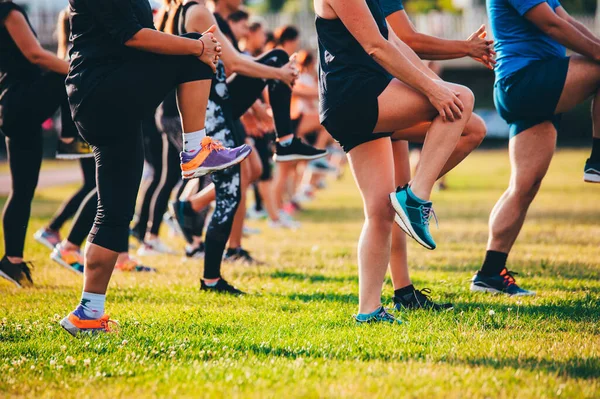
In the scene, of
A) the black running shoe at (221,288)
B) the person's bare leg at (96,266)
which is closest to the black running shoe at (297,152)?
the black running shoe at (221,288)

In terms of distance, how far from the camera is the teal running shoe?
4160 millimetres

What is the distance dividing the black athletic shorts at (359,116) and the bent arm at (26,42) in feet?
8.66

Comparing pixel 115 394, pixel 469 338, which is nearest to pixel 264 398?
pixel 115 394

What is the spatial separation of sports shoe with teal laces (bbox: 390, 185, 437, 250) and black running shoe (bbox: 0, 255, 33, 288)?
11.2ft

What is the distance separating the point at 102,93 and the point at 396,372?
2.04 m

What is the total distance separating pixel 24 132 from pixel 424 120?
3.33m

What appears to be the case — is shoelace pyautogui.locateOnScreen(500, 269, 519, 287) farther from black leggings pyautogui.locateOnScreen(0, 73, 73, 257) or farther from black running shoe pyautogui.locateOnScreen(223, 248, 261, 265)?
black leggings pyautogui.locateOnScreen(0, 73, 73, 257)

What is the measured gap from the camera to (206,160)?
14.2 ft

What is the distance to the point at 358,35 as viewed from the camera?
3.83 meters

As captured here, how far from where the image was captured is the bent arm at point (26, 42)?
5.54 metres

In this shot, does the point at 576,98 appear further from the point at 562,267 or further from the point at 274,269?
the point at 274,269

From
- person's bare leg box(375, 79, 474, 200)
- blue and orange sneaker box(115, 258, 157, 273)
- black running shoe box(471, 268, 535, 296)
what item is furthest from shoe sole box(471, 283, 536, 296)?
blue and orange sneaker box(115, 258, 157, 273)

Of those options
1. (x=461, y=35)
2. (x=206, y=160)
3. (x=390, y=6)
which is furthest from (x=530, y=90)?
(x=461, y=35)

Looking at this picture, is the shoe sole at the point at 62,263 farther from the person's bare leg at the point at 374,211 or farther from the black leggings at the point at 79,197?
the person's bare leg at the point at 374,211
